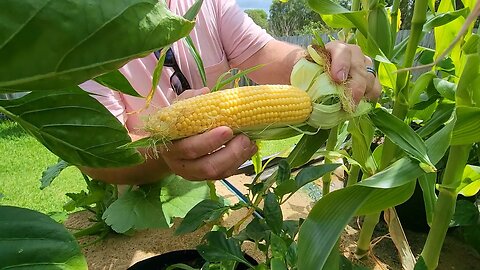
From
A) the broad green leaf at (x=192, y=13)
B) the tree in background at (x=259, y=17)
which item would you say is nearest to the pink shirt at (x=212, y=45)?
the broad green leaf at (x=192, y=13)

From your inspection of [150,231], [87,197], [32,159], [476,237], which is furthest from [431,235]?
[32,159]

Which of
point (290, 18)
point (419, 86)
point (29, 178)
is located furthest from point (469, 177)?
point (290, 18)

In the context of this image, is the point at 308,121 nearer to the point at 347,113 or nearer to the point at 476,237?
the point at 347,113

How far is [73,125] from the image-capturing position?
0.27m

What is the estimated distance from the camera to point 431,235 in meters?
0.71

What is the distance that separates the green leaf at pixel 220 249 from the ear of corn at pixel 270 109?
4.9 inches

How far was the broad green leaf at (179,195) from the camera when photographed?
2.19ft

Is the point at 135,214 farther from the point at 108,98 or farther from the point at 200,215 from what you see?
the point at 108,98

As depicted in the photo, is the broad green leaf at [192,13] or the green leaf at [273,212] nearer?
the broad green leaf at [192,13]

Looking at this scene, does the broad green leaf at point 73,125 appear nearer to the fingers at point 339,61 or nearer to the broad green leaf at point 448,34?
the fingers at point 339,61

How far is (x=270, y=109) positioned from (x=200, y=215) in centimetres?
15

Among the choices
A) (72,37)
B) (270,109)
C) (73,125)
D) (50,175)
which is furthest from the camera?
(50,175)

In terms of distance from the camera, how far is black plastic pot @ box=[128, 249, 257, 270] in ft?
Answer: 1.90

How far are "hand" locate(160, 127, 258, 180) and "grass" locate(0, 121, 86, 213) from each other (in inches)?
40.8
